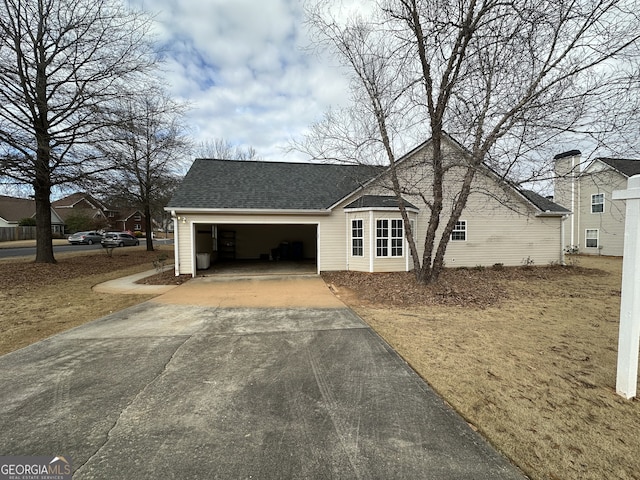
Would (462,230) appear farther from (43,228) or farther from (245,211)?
(43,228)

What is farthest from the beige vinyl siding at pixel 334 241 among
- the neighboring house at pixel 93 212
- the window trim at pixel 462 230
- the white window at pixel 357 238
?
the neighboring house at pixel 93 212

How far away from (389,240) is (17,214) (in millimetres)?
57523

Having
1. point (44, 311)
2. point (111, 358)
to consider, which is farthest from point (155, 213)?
point (111, 358)

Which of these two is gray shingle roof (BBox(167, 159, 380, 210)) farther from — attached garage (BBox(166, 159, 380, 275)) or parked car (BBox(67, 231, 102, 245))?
parked car (BBox(67, 231, 102, 245))

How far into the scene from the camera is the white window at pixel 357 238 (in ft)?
39.1

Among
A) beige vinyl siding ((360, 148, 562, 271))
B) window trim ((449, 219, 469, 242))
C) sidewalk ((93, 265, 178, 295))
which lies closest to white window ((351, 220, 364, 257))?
beige vinyl siding ((360, 148, 562, 271))

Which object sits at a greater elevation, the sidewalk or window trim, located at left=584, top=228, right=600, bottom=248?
window trim, located at left=584, top=228, right=600, bottom=248

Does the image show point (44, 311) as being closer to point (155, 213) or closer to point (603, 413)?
point (603, 413)

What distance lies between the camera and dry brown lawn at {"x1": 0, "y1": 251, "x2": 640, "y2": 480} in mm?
2434

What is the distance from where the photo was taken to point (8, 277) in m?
10.4

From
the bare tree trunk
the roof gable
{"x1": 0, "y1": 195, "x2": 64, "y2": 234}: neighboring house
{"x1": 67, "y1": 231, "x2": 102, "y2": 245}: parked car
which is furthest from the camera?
the roof gable

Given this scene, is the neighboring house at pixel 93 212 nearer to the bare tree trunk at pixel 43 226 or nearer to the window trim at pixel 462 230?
the bare tree trunk at pixel 43 226

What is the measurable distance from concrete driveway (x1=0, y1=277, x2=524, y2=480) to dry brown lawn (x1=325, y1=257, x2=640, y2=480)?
0.34 meters

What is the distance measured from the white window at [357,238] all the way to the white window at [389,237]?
693mm
